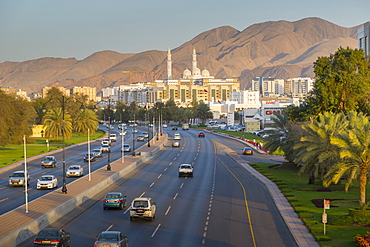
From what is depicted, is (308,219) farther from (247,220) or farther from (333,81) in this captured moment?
(333,81)

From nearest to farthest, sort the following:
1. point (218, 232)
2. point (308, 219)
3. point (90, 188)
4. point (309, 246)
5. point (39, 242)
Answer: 1. point (39, 242)
2. point (309, 246)
3. point (218, 232)
4. point (308, 219)
5. point (90, 188)

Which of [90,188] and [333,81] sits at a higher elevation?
[333,81]

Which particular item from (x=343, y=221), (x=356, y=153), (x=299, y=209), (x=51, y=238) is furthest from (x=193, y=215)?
(x=51, y=238)

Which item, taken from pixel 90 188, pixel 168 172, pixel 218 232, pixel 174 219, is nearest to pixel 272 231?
pixel 218 232

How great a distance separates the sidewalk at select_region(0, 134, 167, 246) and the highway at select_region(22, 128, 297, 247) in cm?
69

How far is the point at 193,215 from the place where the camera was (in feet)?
115

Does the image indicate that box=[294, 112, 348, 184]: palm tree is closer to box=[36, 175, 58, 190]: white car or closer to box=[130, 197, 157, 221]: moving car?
box=[130, 197, 157, 221]: moving car

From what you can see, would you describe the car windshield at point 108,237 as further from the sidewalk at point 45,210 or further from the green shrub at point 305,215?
the green shrub at point 305,215

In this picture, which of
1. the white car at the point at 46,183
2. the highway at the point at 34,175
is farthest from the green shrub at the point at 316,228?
the white car at the point at 46,183

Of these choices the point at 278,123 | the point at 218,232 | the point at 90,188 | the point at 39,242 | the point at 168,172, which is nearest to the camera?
the point at 39,242

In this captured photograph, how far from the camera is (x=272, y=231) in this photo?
30312mm

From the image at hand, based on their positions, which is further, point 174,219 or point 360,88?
point 360,88

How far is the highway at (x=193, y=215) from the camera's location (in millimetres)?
28094

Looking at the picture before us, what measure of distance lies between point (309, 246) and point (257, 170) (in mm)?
36967
